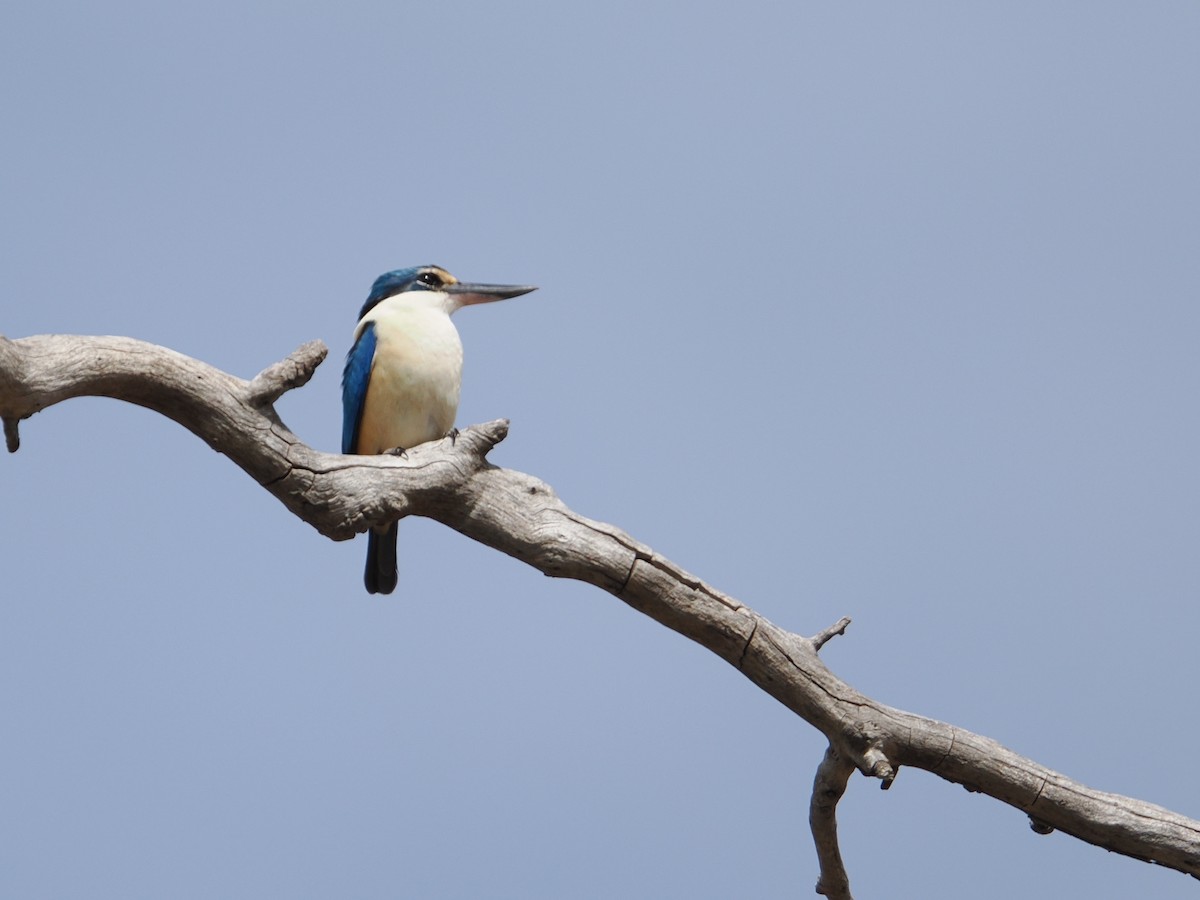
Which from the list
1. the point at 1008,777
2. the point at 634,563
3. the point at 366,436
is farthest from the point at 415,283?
the point at 1008,777

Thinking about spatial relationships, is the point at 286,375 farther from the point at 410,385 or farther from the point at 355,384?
the point at 355,384

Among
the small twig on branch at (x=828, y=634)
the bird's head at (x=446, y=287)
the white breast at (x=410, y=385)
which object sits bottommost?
the small twig on branch at (x=828, y=634)

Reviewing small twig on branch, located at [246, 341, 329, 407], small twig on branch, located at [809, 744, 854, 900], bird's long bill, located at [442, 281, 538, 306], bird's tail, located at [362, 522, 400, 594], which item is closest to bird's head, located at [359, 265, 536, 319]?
bird's long bill, located at [442, 281, 538, 306]

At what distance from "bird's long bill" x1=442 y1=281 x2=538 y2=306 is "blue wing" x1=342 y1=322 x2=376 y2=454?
1.72ft

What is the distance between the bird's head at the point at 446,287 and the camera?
19.9 feet

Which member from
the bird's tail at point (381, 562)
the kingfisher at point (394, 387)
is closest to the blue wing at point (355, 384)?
the kingfisher at point (394, 387)

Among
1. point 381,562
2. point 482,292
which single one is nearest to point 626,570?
point 381,562

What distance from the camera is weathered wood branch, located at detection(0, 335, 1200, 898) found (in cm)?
403

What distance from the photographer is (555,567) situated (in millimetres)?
4320

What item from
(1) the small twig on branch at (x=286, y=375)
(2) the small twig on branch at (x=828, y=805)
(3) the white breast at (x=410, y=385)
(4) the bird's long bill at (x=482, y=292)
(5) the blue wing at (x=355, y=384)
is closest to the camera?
(1) the small twig on branch at (x=286, y=375)

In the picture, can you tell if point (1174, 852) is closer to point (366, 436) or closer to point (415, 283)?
point (366, 436)

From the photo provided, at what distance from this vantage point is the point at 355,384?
5.58 metres

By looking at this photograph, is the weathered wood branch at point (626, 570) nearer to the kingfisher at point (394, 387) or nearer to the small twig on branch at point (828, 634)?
the small twig on branch at point (828, 634)

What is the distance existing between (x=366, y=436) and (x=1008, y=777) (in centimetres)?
295
